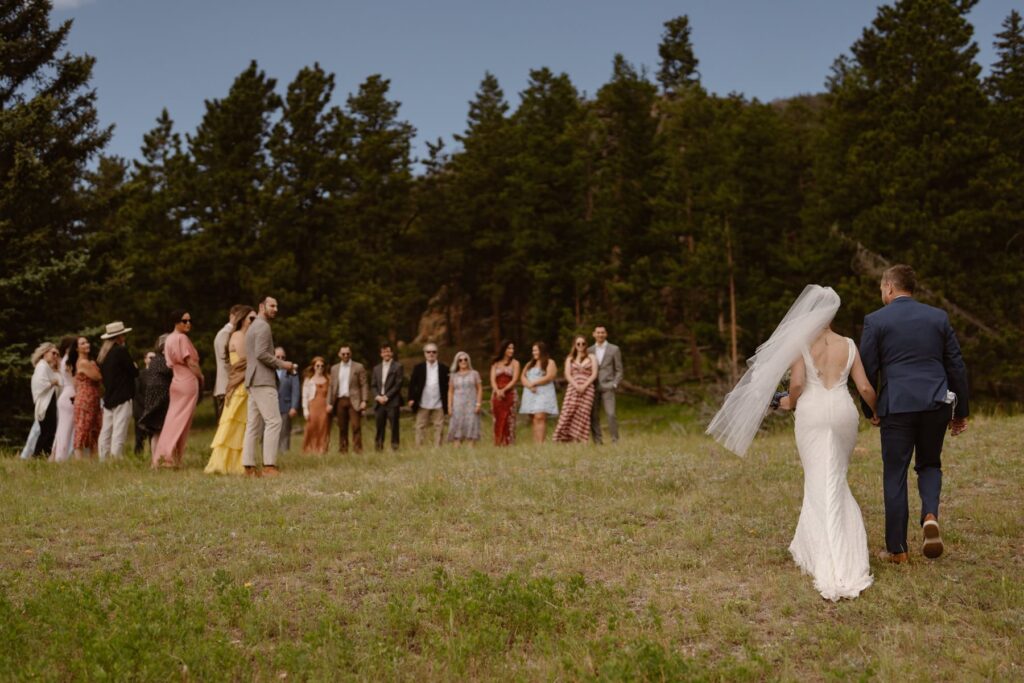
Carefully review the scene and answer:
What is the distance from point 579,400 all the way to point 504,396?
6.37ft

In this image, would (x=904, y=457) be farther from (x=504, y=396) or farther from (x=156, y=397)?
(x=504, y=396)

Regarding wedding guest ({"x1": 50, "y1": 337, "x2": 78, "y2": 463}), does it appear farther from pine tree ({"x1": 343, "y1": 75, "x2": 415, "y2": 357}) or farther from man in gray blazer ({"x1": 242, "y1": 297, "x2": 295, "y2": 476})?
pine tree ({"x1": 343, "y1": 75, "x2": 415, "y2": 357})

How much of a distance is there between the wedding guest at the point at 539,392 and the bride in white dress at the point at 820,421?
33.9 ft

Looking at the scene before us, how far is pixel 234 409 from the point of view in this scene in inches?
517

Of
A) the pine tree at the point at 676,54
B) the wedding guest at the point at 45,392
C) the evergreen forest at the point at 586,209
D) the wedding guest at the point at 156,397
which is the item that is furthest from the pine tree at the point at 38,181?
the pine tree at the point at 676,54

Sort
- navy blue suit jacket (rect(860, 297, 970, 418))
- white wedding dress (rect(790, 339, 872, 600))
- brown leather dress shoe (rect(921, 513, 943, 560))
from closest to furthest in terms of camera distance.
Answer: white wedding dress (rect(790, 339, 872, 600)) < brown leather dress shoe (rect(921, 513, 943, 560)) < navy blue suit jacket (rect(860, 297, 970, 418))

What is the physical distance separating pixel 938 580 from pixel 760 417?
180cm

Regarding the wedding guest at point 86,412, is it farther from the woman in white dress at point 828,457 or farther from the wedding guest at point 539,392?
the woman in white dress at point 828,457

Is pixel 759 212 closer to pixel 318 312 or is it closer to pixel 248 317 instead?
pixel 318 312

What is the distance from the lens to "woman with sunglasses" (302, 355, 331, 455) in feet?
67.2

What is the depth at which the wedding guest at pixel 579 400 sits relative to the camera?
17484 millimetres

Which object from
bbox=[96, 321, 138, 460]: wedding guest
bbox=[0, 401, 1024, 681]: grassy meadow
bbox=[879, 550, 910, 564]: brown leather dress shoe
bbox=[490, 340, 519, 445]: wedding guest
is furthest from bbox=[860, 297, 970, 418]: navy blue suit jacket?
bbox=[96, 321, 138, 460]: wedding guest

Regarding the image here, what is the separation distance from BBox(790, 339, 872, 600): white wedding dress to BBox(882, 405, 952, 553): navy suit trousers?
0.32m

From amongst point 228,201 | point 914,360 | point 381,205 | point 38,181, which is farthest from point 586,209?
point 914,360
